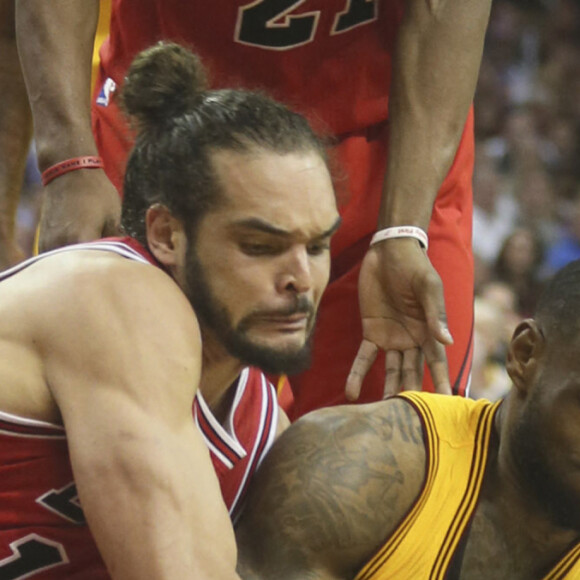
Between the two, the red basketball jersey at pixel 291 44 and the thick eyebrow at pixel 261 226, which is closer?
the thick eyebrow at pixel 261 226

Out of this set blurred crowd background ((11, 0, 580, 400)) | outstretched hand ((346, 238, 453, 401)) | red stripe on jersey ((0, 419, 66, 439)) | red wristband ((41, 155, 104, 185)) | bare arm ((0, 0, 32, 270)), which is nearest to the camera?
red stripe on jersey ((0, 419, 66, 439))

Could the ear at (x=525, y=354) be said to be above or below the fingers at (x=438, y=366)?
above

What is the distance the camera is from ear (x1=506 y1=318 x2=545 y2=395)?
8.22 ft

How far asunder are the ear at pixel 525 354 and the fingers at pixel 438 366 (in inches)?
8.4

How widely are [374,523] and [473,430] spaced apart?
0.31 metres

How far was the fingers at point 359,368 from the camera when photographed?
2799 millimetres

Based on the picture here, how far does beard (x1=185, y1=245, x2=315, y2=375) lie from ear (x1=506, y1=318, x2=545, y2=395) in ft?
1.54

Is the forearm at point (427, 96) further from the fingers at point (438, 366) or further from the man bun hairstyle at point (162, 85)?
the man bun hairstyle at point (162, 85)

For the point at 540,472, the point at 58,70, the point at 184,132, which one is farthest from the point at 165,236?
the point at 540,472

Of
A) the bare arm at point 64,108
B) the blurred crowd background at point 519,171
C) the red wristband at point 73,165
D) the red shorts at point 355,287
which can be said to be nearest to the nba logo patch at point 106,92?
the bare arm at point 64,108

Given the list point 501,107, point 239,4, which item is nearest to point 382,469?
point 239,4

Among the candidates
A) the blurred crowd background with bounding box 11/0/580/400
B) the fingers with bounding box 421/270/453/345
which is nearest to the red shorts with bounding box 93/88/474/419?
the fingers with bounding box 421/270/453/345

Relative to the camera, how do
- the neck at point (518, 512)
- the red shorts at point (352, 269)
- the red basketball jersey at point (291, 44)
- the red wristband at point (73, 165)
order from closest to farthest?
the neck at point (518, 512), the red wristband at point (73, 165), the red basketball jersey at point (291, 44), the red shorts at point (352, 269)

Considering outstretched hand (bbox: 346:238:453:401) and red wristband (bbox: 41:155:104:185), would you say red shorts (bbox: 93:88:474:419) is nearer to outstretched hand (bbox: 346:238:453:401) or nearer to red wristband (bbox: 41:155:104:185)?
outstretched hand (bbox: 346:238:453:401)
